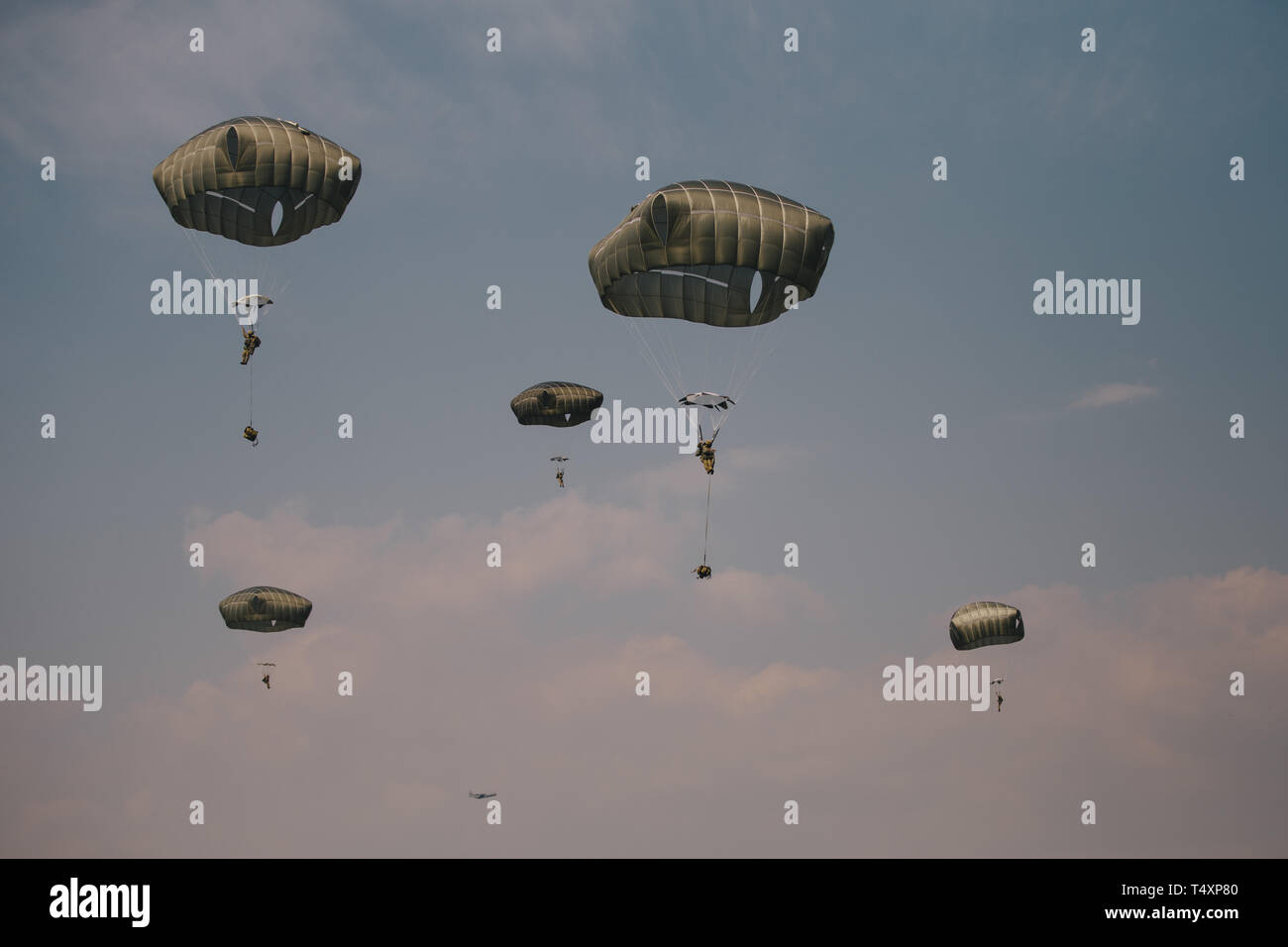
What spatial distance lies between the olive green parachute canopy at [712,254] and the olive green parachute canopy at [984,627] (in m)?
30.4

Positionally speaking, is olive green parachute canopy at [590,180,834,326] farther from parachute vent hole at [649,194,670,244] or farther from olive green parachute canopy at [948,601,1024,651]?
olive green parachute canopy at [948,601,1024,651]

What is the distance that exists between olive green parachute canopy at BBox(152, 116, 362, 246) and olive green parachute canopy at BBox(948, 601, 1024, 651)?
40.6 m

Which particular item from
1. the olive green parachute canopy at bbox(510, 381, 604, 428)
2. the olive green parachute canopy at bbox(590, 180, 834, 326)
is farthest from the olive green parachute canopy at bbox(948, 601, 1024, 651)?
the olive green parachute canopy at bbox(590, 180, 834, 326)

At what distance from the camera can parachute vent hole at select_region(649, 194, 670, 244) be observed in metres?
50.6

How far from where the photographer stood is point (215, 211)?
59.5 meters

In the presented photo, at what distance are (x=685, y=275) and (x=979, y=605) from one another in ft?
115

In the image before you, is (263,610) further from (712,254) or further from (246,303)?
(712,254)

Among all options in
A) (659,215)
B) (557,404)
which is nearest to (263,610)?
(557,404)

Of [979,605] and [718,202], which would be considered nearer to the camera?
[718,202]
